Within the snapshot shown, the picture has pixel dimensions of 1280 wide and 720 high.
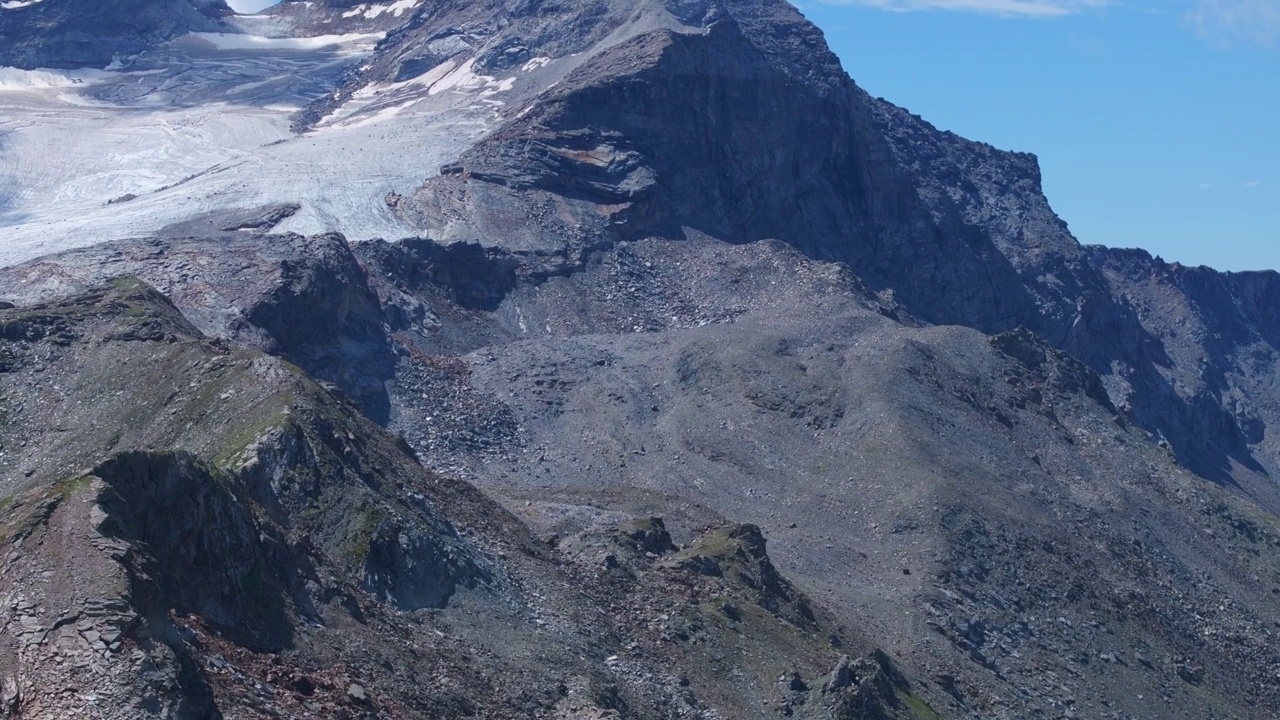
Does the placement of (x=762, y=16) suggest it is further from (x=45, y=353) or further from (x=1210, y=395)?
(x=45, y=353)

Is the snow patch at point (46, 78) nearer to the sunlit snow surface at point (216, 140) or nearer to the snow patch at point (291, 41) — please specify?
the sunlit snow surface at point (216, 140)

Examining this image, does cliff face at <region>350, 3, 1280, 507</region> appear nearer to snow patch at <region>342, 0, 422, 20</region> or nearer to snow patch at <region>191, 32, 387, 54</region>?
snow patch at <region>191, 32, 387, 54</region>

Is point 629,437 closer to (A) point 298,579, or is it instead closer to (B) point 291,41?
(A) point 298,579

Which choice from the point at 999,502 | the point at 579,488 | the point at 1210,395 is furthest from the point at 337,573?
the point at 1210,395

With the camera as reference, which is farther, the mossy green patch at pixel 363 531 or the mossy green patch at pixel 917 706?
the mossy green patch at pixel 917 706

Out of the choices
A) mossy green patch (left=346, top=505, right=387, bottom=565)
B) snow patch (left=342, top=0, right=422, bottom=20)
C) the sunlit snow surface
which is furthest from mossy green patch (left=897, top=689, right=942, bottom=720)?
snow patch (left=342, top=0, right=422, bottom=20)

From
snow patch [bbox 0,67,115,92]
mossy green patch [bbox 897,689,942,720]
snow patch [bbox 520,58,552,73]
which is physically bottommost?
snow patch [bbox 0,67,115,92]

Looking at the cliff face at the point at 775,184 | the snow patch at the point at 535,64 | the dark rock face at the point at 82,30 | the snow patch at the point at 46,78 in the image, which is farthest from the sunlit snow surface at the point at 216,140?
the cliff face at the point at 775,184
